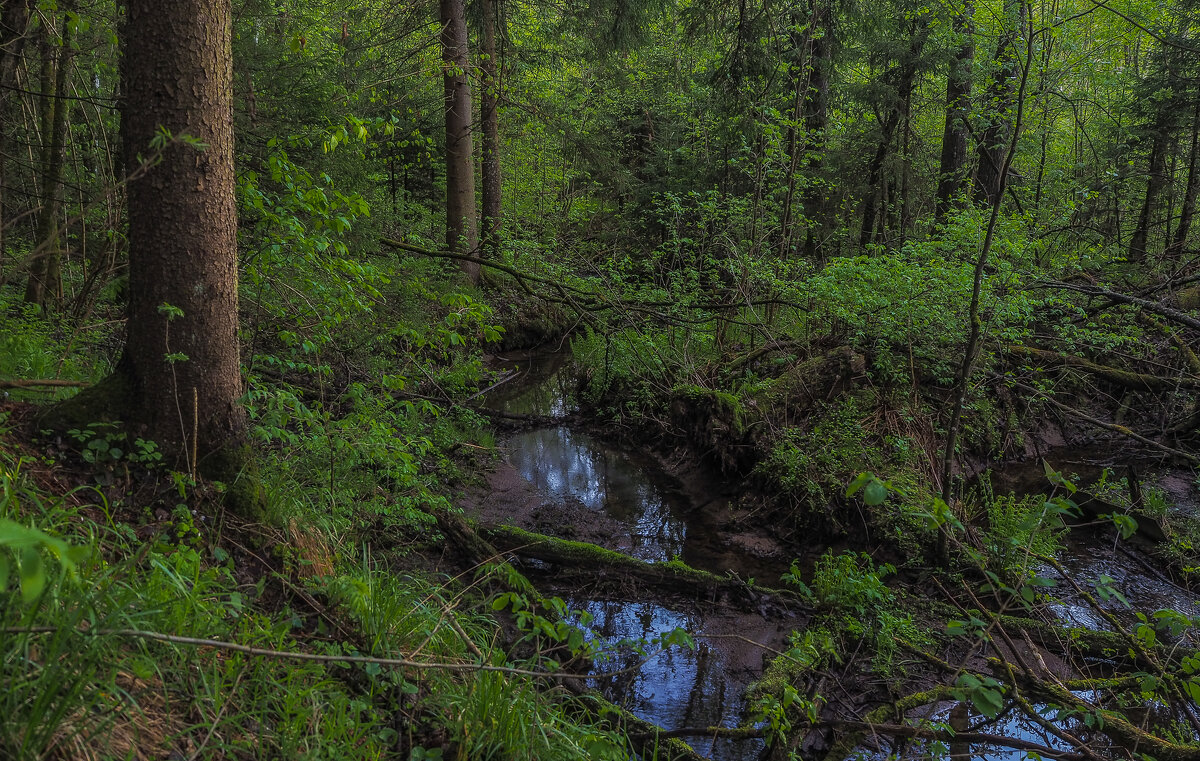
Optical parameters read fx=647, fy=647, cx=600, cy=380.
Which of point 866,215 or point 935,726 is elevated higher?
point 866,215

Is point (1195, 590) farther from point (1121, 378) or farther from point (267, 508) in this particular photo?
point (267, 508)

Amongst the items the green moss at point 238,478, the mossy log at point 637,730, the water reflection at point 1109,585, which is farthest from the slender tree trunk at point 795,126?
the green moss at point 238,478

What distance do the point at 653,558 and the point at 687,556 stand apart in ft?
1.19

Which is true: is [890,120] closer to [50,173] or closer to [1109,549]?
[1109,549]

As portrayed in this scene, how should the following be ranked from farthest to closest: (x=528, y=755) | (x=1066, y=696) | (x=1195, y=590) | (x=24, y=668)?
(x=1195, y=590), (x=1066, y=696), (x=528, y=755), (x=24, y=668)

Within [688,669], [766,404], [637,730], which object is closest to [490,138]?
[766,404]

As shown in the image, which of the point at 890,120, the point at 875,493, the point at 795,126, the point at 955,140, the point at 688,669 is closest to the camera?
the point at 875,493

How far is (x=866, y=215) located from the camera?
49.1 feet

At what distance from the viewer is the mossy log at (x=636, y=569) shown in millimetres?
5418

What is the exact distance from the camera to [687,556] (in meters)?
6.39

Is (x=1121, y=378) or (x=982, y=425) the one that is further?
(x=1121, y=378)

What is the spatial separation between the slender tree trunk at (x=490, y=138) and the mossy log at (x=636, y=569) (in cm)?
561

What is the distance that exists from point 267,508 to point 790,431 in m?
5.54

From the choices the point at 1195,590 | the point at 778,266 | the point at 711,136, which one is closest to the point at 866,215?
the point at 711,136
